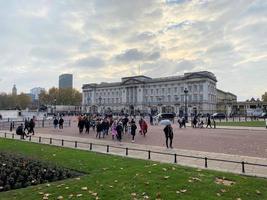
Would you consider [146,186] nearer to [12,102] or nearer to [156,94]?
[156,94]

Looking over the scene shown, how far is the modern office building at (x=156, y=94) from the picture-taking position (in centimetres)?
14188

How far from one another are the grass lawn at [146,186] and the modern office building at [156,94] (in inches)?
4825

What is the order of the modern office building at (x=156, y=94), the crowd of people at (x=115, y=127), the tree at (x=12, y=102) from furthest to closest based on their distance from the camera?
the tree at (x=12, y=102), the modern office building at (x=156, y=94), the crowd of people at (x=115, y=127)

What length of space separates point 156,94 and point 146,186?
499 ft

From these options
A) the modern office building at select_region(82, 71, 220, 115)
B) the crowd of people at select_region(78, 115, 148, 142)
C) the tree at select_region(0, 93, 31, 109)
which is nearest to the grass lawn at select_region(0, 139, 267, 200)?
the crowd of people at select_region(78, 115, 148, 142)

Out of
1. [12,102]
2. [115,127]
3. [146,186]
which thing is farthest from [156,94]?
[146,186]

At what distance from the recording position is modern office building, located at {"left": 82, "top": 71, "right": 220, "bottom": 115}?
14188cm

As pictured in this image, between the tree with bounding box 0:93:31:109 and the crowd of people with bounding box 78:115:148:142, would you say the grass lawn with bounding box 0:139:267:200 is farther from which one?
the tree with bounding box 0:93:31:109

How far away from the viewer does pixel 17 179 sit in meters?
12.6

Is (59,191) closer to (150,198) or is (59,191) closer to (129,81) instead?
(150,198)

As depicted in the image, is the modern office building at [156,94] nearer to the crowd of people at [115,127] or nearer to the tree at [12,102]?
the tree at [12,102]

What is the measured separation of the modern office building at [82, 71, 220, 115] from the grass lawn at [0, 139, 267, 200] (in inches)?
4825

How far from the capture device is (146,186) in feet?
34.6

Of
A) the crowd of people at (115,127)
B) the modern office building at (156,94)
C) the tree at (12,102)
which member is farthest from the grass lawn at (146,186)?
the tree at (12,102)
